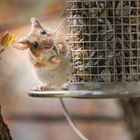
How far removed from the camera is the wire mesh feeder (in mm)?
1733

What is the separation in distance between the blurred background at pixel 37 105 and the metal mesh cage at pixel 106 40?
56 cm

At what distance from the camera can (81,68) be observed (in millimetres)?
1788

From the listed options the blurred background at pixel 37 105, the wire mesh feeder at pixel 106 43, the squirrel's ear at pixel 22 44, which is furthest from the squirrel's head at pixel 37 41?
the blurred background at pixel 37 105

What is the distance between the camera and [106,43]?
174 cm

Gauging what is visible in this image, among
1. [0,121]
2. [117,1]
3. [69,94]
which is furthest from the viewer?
[0,121]

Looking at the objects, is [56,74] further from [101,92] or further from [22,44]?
[101,92]

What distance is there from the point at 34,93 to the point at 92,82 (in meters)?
0.22

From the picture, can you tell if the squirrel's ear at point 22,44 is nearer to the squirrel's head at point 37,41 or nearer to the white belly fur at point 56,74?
the squirrel's head at point 37,41

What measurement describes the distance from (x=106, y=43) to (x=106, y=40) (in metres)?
0.01

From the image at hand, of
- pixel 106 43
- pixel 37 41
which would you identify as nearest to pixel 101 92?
pixel 106 43

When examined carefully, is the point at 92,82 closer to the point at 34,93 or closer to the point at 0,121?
the point at 34,93

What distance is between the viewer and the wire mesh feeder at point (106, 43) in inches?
68.2

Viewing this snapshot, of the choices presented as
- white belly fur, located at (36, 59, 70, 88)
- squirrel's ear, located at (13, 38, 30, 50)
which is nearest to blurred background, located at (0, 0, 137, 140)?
white belly fur, located at (36, 59, 70, 88)

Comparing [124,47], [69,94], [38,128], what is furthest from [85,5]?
[38,128]
